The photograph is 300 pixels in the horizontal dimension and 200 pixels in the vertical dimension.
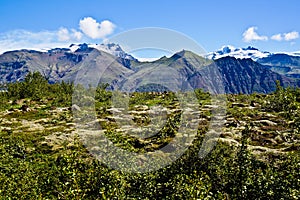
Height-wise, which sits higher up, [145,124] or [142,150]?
[142,150]

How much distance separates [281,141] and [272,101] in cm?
4675

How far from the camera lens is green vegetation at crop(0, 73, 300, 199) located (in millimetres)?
29781

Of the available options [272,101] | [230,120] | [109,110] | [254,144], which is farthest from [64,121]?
[272,101]

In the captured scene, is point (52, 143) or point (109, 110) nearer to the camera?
point (52, 143)

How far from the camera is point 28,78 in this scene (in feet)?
586

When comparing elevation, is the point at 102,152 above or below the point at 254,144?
above

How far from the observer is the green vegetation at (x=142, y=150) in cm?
2978

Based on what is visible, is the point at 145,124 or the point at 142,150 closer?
the point at 142,150

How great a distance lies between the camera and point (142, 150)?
49438 mm

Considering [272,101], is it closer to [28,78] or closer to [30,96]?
[30,96]

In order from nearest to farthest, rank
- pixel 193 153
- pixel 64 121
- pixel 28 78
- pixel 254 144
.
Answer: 1. pixel 193 153
2. pixel 254 144
3. pixel 64 121
4. pixel 28 78

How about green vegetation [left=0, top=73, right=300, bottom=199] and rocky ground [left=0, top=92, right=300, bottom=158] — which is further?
rocky ground [left=0, top=92, right=300, bottom=158]

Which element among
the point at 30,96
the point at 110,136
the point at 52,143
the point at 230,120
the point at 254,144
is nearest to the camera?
the point at 110,136

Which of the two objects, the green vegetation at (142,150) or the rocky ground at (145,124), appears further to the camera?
the rocky ground at (145,124)
